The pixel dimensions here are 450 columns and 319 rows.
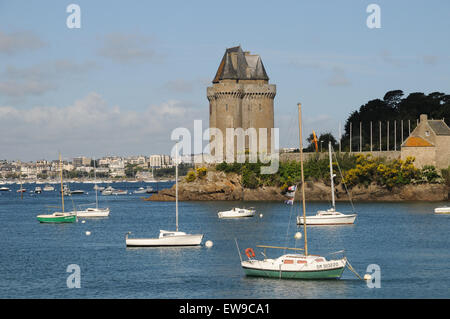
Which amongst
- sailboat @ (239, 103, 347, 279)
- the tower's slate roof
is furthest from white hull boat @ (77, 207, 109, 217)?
sailboat @ (239, 103, 347, 279)

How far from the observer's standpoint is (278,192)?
9850 cm

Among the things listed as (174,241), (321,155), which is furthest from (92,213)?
(174,241)

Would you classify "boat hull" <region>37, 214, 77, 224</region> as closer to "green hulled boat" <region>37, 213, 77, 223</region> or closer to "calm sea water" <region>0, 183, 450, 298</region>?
"green hulled boat" <region>37, 213, 77, 223</region>

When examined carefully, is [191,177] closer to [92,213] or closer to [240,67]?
[240,67]

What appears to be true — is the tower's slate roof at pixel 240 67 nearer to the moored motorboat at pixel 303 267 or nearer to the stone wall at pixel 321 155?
the stone wall at pixel 321 155

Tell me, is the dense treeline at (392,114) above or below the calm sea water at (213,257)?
above

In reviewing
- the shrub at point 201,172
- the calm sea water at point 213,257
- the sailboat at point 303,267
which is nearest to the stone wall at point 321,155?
the shrub at point 201,172

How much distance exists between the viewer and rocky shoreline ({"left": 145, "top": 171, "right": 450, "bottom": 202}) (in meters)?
87.6

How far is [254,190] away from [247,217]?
25658 mm

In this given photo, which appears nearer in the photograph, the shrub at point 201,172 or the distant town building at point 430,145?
the distant town building at point 430,145

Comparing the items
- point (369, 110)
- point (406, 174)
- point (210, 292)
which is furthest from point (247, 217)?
point (369, 110)

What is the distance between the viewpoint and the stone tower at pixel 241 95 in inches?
4208
